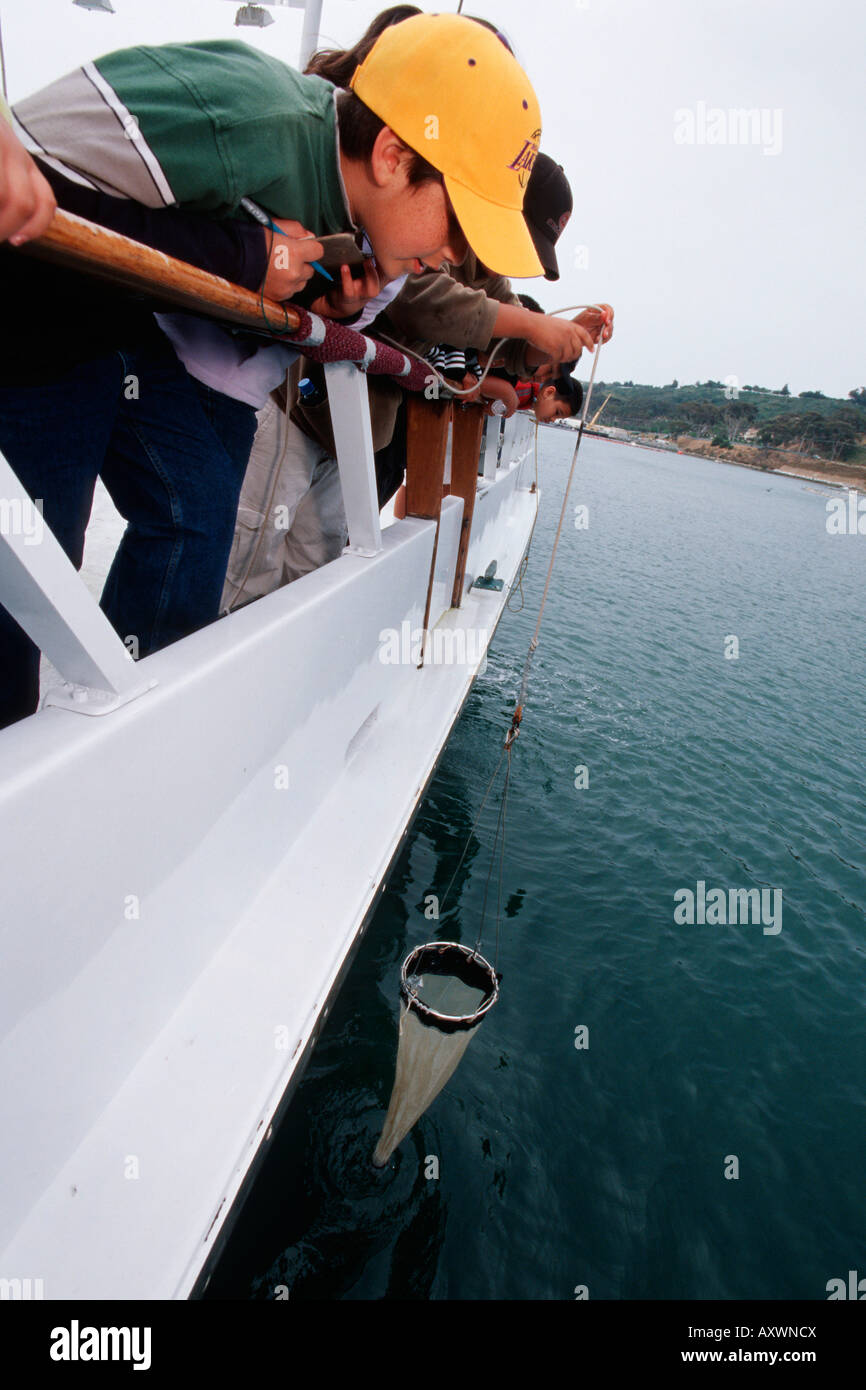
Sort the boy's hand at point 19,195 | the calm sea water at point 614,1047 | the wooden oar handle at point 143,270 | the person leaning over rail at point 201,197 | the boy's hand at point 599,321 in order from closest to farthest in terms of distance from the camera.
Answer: the boy's hand at point 19,195
the wooden oar handle at point 143,270
the person leaning over rail at point 201,197
the calm sea water at point 614,1047
the boy's hand at point 599,321

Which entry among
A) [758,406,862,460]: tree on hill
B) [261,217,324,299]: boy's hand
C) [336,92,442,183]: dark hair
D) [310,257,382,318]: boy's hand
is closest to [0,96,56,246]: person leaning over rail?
[261,217,324,299]: boy's hand

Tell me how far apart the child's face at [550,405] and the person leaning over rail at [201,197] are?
2.49m

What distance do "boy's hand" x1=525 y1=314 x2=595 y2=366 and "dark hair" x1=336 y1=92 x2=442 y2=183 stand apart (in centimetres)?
156

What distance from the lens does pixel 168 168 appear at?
1238 millimetres

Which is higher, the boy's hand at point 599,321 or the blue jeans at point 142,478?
the boy's hand at point 599,321

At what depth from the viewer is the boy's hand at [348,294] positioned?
6.45 feet

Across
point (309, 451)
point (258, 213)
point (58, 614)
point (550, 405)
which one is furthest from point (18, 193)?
point (550, 405)

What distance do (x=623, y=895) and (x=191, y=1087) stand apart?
4.57 m

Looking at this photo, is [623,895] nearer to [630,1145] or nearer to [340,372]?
[630,1145]

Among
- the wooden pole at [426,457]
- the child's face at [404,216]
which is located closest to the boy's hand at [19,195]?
the child's face at [404,216]

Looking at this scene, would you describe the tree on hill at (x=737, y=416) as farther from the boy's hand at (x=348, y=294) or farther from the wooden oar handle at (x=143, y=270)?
Result: the wooden oar handle at (x=143, y=270)

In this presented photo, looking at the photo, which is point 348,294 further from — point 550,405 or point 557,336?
point 550,405
